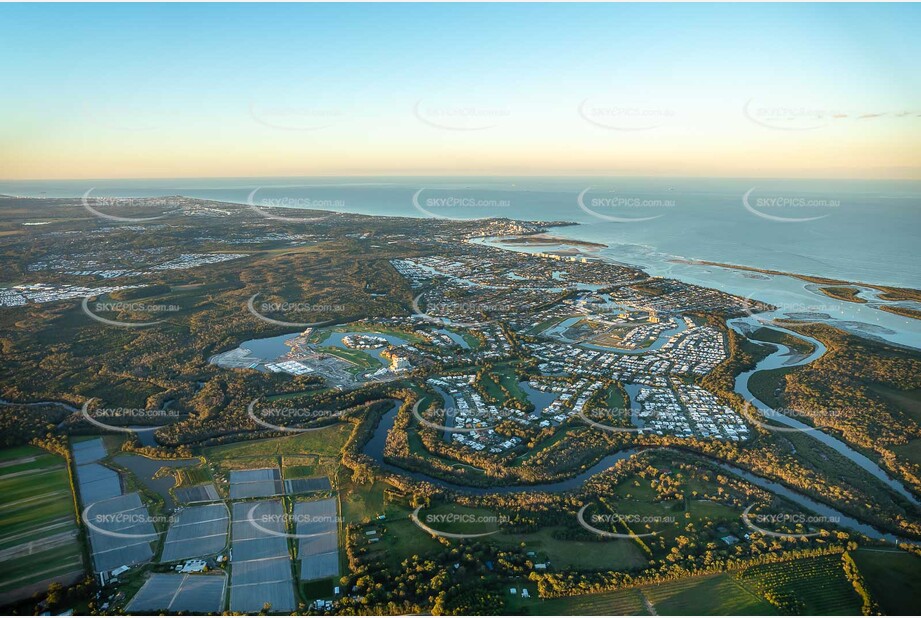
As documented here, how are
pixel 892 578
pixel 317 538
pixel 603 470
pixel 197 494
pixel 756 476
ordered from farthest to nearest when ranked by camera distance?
pixel 603 470
pixel 756 476
pixel 197 494
pixel 317 538
pixel 892 578

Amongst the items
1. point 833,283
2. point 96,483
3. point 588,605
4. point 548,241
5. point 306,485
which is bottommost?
point 588,605

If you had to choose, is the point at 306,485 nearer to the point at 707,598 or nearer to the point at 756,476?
the point at 707,598

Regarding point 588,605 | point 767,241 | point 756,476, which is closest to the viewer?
point 588,605

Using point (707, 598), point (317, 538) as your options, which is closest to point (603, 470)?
point (707, 598)

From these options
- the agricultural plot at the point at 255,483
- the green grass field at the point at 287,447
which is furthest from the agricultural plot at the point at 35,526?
the green grass field at the point at 287,447

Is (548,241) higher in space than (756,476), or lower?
higher

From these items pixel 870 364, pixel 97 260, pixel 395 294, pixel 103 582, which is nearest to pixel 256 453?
pixel 103 582

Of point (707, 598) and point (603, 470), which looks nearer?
point (707, 598)
